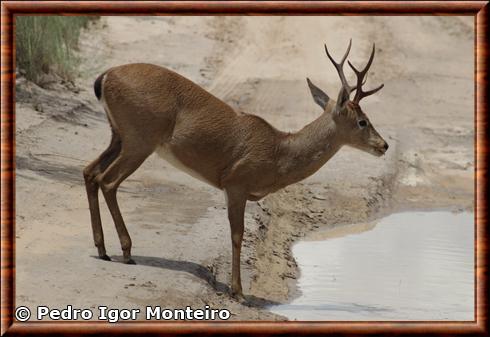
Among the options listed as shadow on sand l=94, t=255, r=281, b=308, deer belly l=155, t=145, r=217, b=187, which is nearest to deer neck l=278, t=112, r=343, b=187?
deer belly l=155, t=145, r=217, b=187

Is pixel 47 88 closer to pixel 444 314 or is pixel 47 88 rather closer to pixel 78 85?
pixel 78 85

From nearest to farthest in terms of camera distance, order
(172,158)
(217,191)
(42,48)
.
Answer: (172,158), (217,191), (42,48)

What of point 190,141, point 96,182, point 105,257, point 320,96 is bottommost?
point 105,257

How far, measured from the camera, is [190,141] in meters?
8.81

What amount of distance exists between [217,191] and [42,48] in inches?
217

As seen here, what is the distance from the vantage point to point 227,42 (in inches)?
917

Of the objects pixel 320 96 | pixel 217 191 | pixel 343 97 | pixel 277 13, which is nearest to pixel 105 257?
pixel 320 96

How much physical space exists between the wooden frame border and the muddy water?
1377 millimetres

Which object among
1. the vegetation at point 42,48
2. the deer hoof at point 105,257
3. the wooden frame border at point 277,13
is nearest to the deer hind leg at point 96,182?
the deer hoof at point 105,257

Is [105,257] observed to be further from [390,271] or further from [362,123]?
[390,271]

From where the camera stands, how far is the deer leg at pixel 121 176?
8.81 m

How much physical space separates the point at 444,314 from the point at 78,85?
9791 mm

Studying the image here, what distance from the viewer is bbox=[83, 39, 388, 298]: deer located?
8.78 meters

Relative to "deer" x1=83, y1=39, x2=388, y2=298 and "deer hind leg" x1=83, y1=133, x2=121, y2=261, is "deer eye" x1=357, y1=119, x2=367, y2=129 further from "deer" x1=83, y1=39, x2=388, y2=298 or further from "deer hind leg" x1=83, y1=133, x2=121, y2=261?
"deer hind leg" x1=83, y1=133, x2=121, y2=261
